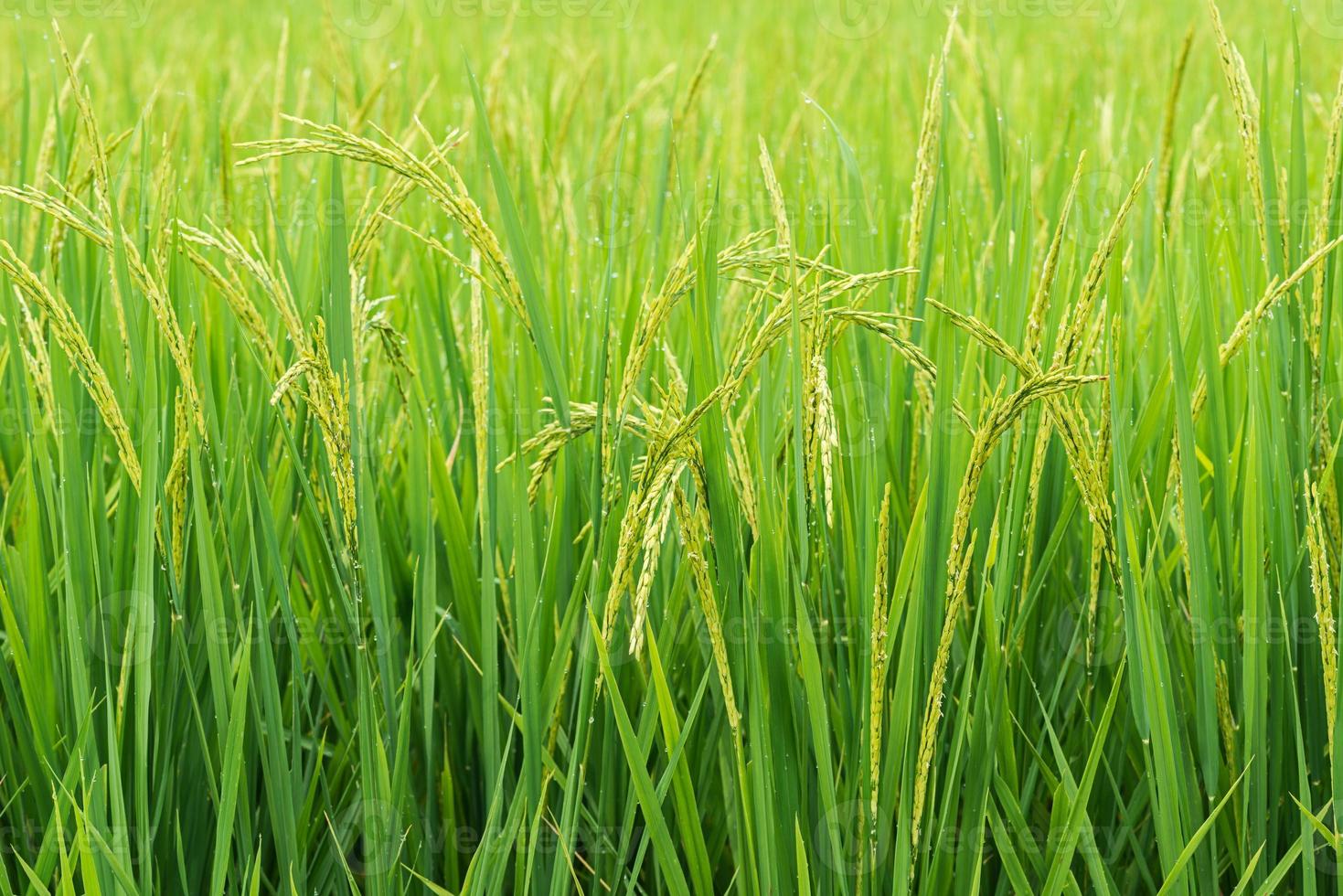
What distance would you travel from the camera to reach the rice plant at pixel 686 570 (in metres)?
0.94

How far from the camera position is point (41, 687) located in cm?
113

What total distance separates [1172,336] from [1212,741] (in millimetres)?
336

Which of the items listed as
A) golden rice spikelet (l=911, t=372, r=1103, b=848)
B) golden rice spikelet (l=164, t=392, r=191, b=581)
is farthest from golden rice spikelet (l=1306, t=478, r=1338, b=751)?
golden rice spikelet (l=164, t=392, r=191, b=581)

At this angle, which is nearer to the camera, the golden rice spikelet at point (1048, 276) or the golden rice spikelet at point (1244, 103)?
the golden rice spikelet at point (1048, 276)

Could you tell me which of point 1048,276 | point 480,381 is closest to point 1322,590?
point 1048,276

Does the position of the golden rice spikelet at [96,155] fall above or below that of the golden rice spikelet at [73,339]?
above

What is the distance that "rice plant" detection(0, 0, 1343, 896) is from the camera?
94 centimetres

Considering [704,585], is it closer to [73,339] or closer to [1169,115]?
[73,339]

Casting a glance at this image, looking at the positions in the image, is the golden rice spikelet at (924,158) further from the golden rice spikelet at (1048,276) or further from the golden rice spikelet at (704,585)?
the golden rice spikelet at (704,585)

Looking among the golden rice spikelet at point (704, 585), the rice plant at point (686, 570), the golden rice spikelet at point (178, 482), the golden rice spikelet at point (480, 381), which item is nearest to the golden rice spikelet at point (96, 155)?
the rice plant at point (686, 570)

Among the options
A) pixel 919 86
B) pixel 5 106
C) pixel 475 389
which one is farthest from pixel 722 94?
pixel 475 389

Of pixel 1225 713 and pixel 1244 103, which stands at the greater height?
pixel 1244 103

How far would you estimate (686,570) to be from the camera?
107 centimetres

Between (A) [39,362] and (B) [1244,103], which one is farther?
(A) [39,362]
